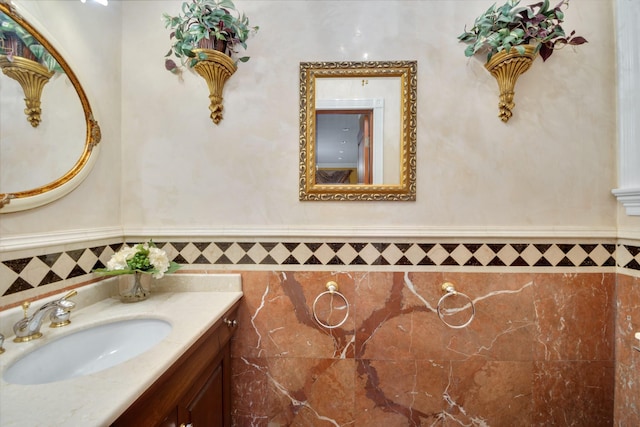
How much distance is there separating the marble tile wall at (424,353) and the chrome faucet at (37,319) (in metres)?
0.66

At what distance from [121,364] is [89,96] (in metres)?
1.16

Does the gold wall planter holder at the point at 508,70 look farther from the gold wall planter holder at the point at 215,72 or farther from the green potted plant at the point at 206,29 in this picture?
the gold wall planter holder at the point at 215,72

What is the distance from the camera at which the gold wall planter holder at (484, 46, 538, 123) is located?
1104 millimetres

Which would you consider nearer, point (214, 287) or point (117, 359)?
point (117, 359)

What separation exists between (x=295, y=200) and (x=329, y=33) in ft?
2.77

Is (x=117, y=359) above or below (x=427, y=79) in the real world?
below

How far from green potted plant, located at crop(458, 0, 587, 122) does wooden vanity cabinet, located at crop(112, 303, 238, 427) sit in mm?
1653

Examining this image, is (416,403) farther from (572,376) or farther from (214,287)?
(214,287)

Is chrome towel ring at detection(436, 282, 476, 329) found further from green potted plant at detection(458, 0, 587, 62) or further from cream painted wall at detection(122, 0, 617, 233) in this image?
green potted plant at detection(458, 0, 587, 62)

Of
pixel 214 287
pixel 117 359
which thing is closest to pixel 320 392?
pixel 214 287

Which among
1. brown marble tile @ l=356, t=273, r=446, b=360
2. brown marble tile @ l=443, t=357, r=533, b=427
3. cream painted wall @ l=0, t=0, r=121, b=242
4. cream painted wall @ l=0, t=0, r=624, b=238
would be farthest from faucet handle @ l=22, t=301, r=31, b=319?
brown marble tile @ l=443, t=357, r=533, b=427

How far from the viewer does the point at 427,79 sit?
1233 mm

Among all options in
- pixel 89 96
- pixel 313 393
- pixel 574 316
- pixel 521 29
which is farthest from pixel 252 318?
pixel 521 29

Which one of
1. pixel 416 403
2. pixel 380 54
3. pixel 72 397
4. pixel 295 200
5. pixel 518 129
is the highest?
pixel 380 54
